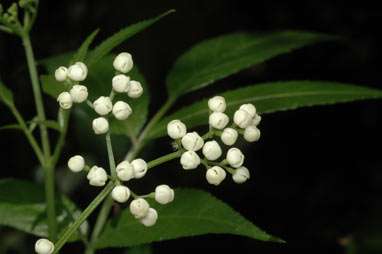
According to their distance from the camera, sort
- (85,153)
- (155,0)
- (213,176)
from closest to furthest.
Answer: (213,176) < (85,153) < (155,0)

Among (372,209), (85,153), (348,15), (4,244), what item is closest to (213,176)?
(85,153)

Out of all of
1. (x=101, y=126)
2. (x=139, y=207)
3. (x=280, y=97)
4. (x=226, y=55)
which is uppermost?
(x=226, y=55)

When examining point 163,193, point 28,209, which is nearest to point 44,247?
point 163,193

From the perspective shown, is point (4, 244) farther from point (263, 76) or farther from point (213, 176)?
point (263, 76)

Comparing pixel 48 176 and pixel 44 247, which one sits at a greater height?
pixel 48 176

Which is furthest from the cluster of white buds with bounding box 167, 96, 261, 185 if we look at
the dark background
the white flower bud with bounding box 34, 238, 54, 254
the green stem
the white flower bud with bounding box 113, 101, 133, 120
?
the dark background

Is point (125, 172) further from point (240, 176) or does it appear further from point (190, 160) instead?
point (240, 176)
